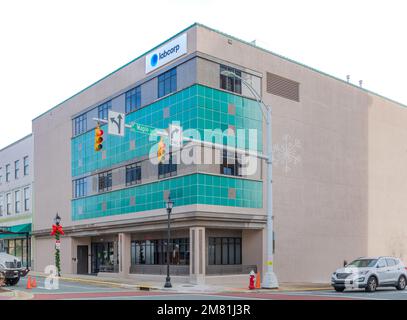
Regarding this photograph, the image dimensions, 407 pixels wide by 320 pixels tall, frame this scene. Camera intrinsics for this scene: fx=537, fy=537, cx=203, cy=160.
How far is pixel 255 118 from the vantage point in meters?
35.5

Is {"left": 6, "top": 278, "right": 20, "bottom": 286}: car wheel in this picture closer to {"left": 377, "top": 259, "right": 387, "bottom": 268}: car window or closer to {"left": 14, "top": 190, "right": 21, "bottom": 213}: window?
{"left": 377, "top": 259, "right": 387, "bottom": 268}: car window

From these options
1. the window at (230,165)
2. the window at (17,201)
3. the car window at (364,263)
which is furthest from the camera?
the window at (17,201)

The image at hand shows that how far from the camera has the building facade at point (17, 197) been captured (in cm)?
5575

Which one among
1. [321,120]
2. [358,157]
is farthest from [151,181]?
[358,157]

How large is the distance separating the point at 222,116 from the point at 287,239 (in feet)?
31.9

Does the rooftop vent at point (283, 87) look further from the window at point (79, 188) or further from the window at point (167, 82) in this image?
the window at point (79, 188)

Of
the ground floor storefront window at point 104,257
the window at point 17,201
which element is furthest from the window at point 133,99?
the window at point 17,201

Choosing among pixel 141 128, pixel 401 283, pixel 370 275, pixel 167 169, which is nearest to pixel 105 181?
Result: pixel 167 169

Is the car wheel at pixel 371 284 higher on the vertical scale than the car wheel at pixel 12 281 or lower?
higher

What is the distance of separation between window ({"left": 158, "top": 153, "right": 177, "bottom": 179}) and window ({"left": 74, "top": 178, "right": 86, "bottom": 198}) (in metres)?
12.1

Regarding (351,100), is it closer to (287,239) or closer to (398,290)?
(287,239)

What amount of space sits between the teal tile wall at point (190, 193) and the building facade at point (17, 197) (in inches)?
711

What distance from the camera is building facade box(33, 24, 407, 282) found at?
33094 mm

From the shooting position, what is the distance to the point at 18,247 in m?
59.3
